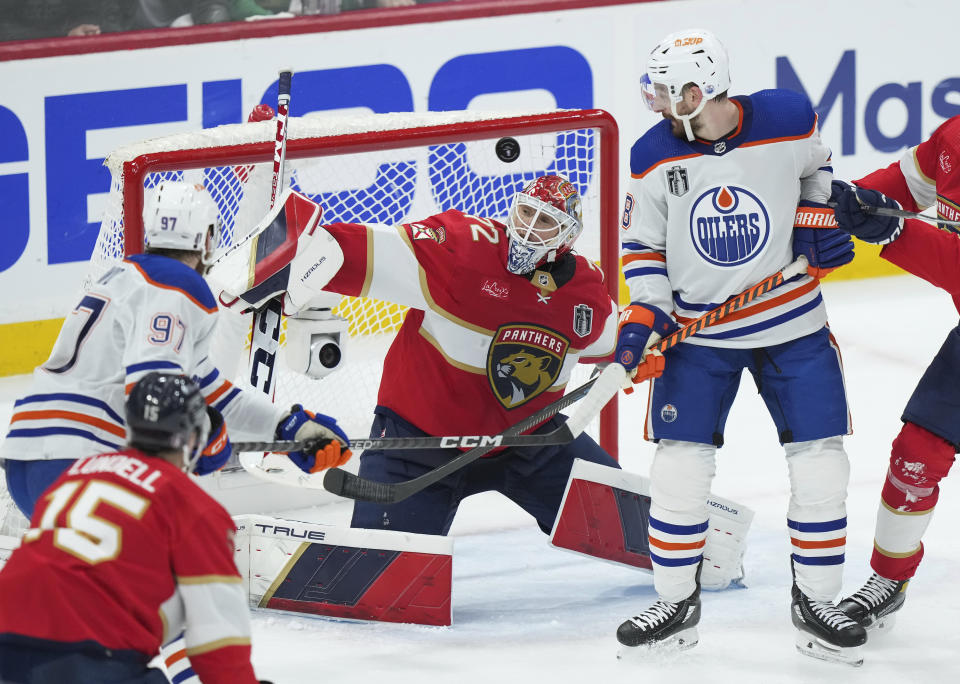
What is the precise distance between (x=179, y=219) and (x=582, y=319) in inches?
45.5

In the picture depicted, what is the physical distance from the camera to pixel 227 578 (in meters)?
2.01

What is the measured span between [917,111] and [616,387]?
11.1 feet

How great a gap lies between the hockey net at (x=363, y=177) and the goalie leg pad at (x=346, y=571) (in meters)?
0.45

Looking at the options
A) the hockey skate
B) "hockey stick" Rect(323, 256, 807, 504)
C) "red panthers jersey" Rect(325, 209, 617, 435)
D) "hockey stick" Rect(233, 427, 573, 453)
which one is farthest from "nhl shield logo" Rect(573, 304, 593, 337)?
the hockey skate

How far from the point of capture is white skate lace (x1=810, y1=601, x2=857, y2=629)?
2963 mm

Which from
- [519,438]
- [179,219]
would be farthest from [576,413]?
[179,219]

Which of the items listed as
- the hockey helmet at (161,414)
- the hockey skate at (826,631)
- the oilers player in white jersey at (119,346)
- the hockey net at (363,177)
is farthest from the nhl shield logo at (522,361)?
the hockey helmet at (161,414)

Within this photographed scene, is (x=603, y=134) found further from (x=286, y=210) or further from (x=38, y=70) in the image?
(x=38, y=70)

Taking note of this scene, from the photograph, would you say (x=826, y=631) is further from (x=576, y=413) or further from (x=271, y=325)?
(x=271, y=325)

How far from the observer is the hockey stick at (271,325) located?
3.29 metres

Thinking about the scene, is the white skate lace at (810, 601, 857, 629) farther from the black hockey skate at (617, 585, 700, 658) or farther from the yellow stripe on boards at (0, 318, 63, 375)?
the yellow stripe on boards at (0, 318, 63, 375)

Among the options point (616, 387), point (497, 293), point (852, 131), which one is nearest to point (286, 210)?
point (497, 293)

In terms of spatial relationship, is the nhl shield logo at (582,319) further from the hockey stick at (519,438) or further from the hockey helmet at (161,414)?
the hockey helmet at (161,414)

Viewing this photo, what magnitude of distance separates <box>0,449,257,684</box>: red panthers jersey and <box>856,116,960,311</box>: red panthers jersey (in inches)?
61.9
